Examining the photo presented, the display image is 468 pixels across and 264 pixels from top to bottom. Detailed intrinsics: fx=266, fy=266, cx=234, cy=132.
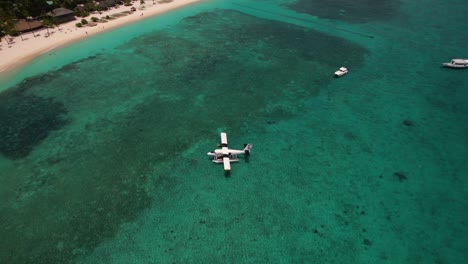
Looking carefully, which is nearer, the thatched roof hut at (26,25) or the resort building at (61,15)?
the thatched roof hut at (26,25)

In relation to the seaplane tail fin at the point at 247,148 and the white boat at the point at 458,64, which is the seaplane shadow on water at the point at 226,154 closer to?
the seaplane tail fin at the point at 247,148

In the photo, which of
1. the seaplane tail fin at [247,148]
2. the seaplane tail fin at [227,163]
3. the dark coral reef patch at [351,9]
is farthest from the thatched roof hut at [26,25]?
the dark coral reef patch at [351,9]

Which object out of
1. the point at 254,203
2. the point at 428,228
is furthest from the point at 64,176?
the point at 428,228

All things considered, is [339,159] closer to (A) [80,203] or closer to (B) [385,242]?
(B) [385,242]

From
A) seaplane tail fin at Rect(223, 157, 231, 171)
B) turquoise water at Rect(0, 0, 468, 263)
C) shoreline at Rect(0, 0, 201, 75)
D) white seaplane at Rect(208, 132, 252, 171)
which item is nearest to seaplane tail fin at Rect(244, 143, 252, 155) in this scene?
white seaplane at Rect(208, 132, 252, 171)

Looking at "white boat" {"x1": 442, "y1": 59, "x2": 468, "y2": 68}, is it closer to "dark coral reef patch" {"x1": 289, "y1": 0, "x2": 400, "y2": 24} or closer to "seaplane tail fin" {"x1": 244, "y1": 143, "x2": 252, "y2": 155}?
"dark coral reef patch" {"x1": 289, "y1": 0, "x2": 400, "y2": 24}

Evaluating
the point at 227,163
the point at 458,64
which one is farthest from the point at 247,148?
the point at 458,64
